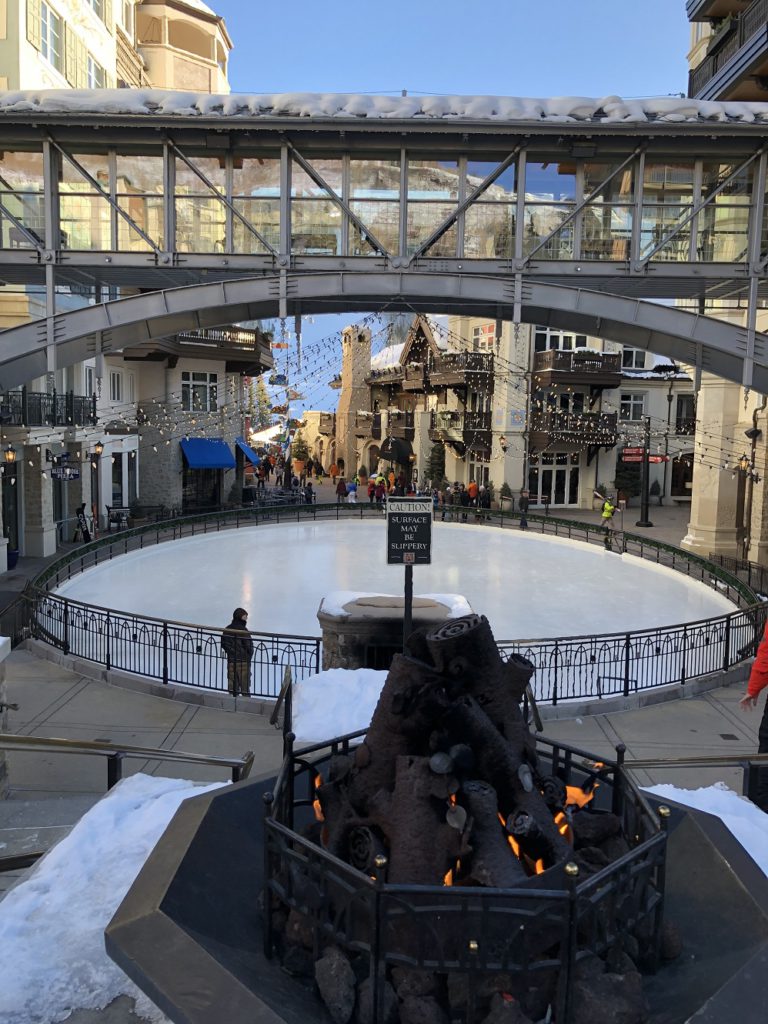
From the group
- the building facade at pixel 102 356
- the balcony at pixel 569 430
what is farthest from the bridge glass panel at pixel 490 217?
the balcony at pixel 569 430

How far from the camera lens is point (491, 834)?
391 cm

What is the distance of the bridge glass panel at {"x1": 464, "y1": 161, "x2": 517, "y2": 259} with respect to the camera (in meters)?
14.1

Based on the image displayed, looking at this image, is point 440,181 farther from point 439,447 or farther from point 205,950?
point 439,447

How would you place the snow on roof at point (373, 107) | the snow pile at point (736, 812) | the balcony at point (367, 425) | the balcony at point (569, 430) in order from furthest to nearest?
1. the balcony at point (367, 425)
2. the balcony at point (569, 430)
3. the snow on roof at point (373, 107)
4. the snow pile at point (736, 812)

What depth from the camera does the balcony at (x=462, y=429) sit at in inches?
1766

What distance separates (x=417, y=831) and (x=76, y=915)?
1909 mm

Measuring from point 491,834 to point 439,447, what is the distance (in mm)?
48122

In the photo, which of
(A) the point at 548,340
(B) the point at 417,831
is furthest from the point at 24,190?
(A) the point at 548,340

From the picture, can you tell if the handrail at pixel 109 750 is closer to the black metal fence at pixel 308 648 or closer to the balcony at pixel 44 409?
the black metal fence at pixel 308 648

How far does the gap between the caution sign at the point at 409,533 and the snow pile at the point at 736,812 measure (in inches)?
201

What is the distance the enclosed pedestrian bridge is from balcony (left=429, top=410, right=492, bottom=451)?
2992cm

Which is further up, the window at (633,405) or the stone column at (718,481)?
the window at (633,405)

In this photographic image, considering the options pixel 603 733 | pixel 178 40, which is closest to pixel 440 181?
pixel 603 733

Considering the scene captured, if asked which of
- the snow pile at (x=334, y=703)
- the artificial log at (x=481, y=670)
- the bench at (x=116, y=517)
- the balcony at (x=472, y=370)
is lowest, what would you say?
the bench at (x=116, y=517)
